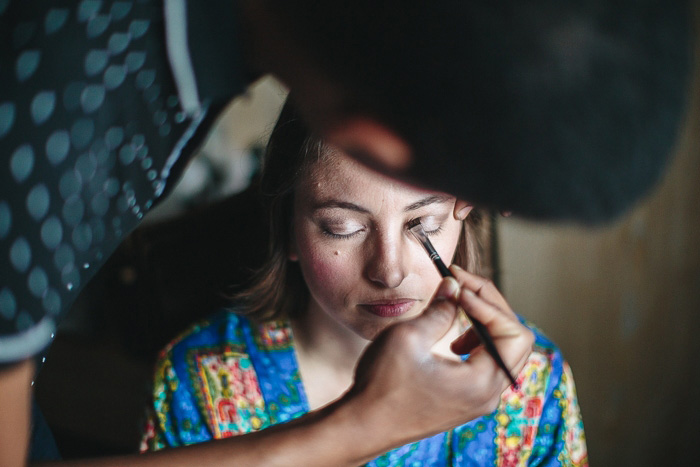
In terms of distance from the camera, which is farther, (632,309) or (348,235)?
(632,309)

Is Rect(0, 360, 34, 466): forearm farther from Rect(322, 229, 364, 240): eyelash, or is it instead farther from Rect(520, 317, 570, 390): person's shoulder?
Rect(520, 317, 570, 390): person's shoulder

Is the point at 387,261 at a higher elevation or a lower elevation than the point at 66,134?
lower

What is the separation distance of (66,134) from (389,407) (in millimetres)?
302

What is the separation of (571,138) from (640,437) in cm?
146

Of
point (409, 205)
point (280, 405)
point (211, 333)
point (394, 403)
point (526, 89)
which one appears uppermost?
point (526, 89)

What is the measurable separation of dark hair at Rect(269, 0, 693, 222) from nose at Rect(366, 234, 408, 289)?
16.5 inches

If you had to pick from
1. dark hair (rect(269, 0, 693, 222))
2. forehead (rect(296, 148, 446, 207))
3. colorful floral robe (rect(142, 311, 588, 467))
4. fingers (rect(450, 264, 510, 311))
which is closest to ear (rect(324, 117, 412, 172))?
dark hair (rect(269, 0, 693, 222))

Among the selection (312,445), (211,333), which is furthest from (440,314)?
(211,333)

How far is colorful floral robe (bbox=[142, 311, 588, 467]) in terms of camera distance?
83 centimetres

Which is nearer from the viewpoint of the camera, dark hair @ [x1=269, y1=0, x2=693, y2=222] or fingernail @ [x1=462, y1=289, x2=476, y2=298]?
dark hair @ [x1=269, y1=0, x2=693, y2=222]

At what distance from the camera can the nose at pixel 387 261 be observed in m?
0.70

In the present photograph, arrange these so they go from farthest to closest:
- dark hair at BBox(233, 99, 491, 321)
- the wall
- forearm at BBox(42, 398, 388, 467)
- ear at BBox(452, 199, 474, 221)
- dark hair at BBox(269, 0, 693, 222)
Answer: the wall < dark hair at BBox(233, 99, 491, 321) < ear at BBox(452, 199, 474, 221) < forearm at BBox(42, 398, 388, 467) < dark hair at BBox(269, 0, 693, 222)

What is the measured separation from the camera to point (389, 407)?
1.42 feet

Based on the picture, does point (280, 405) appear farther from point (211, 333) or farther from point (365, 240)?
point (365, 240)
